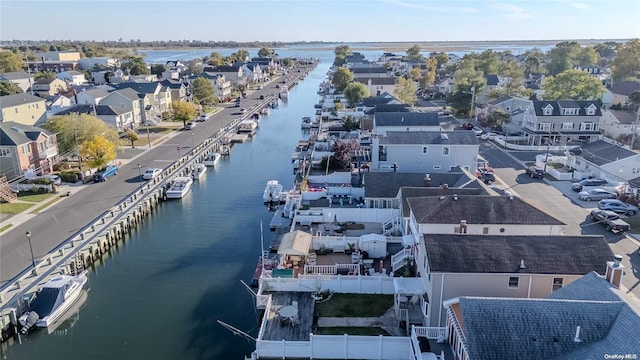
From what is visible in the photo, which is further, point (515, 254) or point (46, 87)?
point (46, 87)

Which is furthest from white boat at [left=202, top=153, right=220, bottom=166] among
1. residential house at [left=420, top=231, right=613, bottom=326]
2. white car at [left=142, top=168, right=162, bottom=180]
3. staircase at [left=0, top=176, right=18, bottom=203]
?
residential house at [left=420, top=231, right=613, bottom=326]

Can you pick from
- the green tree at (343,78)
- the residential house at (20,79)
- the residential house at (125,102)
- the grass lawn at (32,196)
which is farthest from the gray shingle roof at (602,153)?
the residential house at (20,79)

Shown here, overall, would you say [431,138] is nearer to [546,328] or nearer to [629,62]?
[546,328]

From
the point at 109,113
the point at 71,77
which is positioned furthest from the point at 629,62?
the point at 71,77

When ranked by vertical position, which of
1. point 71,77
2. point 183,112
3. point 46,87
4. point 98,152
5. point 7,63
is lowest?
point 98,152

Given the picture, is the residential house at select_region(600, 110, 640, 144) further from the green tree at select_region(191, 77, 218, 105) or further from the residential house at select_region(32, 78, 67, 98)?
the residential house at select_region(32, 78, 67, 98)

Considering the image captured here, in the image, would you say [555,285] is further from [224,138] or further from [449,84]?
[449,84]

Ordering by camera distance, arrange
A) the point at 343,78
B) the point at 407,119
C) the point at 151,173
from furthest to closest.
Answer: the point at 343,78 → the point at 407,119 → the point at 151,173
